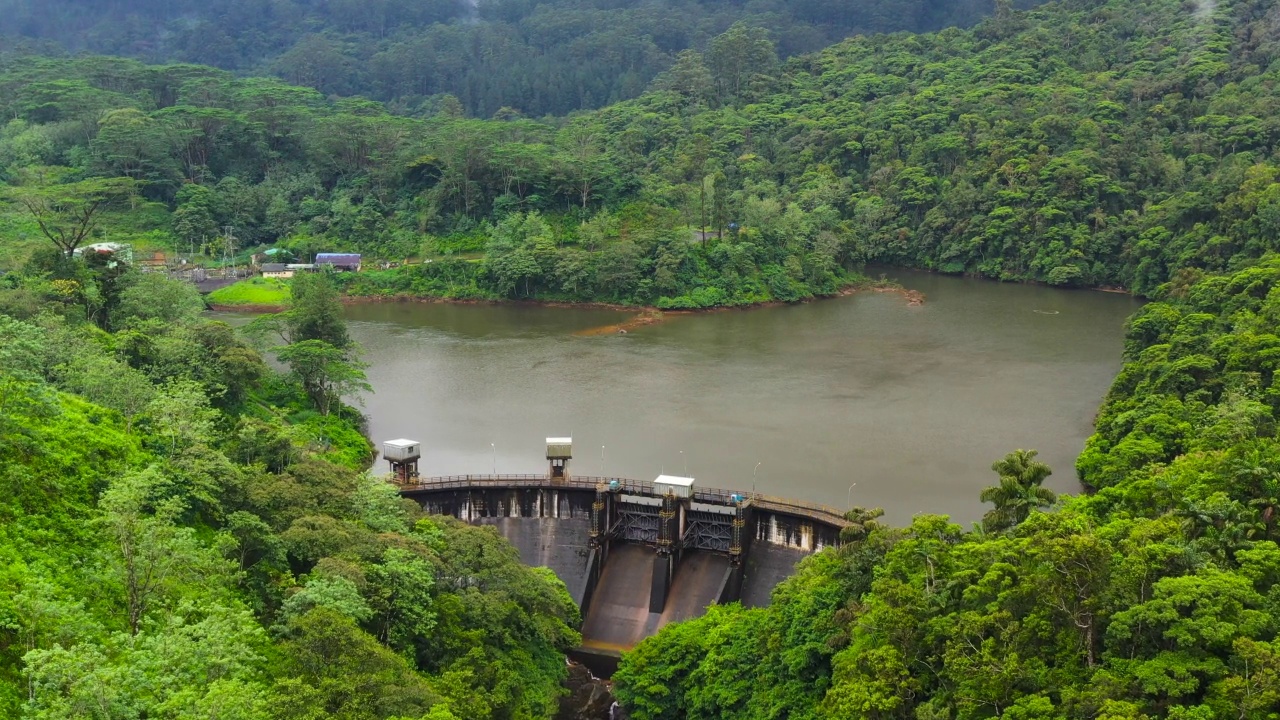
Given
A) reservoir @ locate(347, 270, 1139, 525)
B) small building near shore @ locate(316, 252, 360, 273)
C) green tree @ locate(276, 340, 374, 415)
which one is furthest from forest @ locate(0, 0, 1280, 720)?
reservoir @ locate(347, 270, 1139, 525)

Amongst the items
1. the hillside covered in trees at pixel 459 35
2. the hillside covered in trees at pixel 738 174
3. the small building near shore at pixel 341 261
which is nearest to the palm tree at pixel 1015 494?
the hillside covered in trees at pixel 738 174

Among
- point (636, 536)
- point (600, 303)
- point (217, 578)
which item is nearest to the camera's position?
point (217, 578)

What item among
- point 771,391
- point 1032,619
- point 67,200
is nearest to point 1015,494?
point 1032,619

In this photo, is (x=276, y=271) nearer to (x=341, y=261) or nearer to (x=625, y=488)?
(x=341, y=261)

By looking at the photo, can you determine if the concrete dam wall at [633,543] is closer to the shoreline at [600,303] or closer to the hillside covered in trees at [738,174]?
the shoreline at [600,303]

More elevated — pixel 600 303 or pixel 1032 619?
pixel 600 303

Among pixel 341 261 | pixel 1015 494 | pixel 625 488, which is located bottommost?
pixel 625 488
